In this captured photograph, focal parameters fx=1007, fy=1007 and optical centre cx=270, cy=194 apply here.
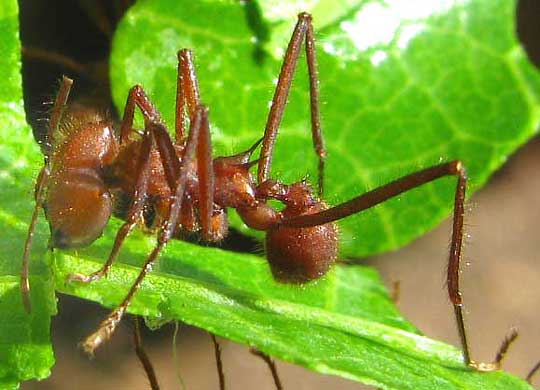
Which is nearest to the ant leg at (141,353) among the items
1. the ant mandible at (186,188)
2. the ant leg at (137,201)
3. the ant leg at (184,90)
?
the ant mandible at (186,188)

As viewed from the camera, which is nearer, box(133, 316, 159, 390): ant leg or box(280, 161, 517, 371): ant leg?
box(280, 161, 517, 371): ant leg

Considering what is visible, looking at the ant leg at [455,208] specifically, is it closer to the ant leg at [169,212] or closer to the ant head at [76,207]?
the ant leg at [169,212]

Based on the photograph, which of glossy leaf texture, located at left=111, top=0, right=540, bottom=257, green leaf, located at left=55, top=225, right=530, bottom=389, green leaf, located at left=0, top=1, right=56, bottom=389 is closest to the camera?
green leaf, located at left=0, top=1, right=56, bottom=389

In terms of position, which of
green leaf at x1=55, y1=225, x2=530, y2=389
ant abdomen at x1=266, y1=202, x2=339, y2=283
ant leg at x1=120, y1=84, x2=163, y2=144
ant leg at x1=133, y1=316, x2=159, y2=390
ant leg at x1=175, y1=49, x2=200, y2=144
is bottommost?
ant leg at x1=133, y1=316, x2=159, y2=390

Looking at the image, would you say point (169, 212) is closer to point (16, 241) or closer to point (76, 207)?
point (76, 207)

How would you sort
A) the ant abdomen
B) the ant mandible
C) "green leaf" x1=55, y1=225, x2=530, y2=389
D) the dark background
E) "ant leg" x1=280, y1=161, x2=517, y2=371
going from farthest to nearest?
the dark background, the ant abdomen, "ant leg" x1=280, y1=161, x2=517, y2=371, the ant mandible, "green leaf" x1=55, y1=225, x2=530, y2=389

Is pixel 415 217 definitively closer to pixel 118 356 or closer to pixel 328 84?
pixel 328 84

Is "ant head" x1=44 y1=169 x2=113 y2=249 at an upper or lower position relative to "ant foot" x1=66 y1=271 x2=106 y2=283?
upper

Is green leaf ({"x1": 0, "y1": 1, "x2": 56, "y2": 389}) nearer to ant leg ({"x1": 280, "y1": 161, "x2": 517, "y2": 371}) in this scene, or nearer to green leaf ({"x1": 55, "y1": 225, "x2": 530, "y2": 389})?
green leaf ({"x1": 55, "y1": 225, "x2": 530, "y2": 389})

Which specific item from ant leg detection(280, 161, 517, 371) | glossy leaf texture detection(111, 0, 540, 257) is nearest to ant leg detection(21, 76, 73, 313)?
glossy leaf texture detection(111, 0, 540, 257)
